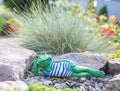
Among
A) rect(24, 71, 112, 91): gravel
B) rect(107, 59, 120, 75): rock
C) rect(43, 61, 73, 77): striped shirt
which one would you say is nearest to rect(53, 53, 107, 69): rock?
rect(107, 59, 120, 75): rock

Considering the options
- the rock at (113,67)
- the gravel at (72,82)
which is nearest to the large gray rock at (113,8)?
the rock at (113,67)

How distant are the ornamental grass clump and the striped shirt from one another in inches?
51.3

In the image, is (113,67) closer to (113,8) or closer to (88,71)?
(88,71)

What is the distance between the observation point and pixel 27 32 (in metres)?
6.33

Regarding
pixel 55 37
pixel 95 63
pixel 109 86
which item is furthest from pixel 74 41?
pixel 109 86

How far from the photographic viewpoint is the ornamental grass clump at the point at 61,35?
5926 millimetres

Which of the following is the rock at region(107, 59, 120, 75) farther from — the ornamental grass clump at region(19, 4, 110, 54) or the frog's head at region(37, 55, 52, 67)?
the ornamental grass clump at region(19, 4, 110, 54)

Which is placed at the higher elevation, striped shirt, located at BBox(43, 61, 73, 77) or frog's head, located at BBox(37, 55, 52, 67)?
frog's head, located at BBox(37, 55, 52, 67)

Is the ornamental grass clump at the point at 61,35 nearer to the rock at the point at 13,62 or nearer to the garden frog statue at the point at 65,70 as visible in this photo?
the rock at the point at 13,62

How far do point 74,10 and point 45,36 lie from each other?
0.92m

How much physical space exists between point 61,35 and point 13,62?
6.13 feet

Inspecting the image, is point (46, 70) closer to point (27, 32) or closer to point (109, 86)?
point (109, 86)

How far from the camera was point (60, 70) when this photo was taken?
4492 mm

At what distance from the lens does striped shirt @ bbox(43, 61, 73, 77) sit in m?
4.46
